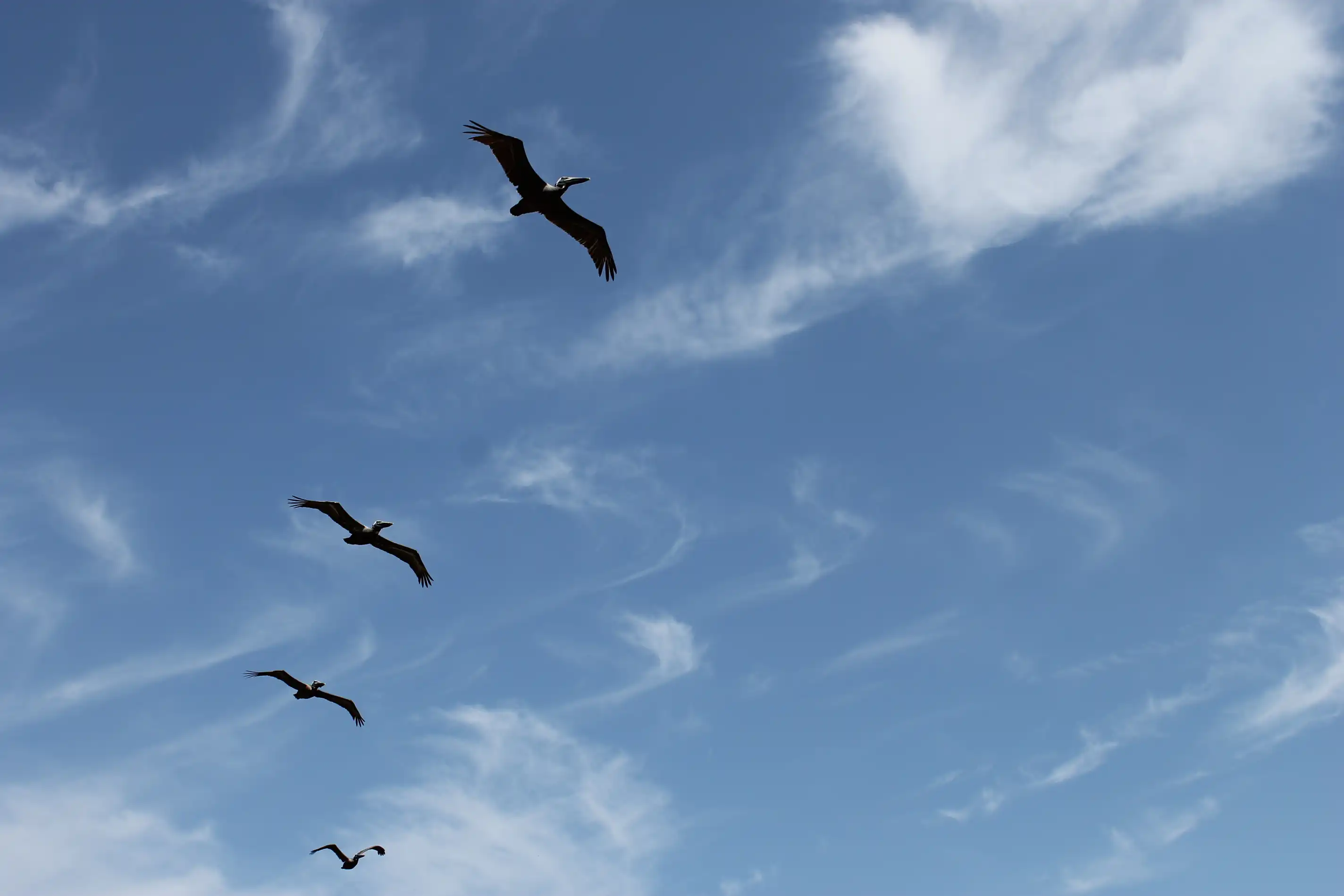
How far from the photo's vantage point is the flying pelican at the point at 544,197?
34906 mm

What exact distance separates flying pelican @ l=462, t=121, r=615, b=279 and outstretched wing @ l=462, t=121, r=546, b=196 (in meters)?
0.01

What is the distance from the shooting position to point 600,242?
40.3 meters

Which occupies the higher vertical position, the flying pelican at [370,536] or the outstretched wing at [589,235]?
the outstretched wing at [589,235]

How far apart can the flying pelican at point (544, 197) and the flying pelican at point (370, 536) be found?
36.0 feet

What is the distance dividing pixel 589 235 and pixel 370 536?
1233 cm

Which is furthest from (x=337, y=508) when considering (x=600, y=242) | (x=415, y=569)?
(x=600, y=242)

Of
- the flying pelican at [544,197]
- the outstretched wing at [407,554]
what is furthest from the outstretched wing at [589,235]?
the outstretched wing at [407,554]

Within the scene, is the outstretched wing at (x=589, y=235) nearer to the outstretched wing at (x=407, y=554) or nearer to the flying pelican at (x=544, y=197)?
the flying pelican at (x=544, y=197)

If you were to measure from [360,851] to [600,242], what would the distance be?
856 inches

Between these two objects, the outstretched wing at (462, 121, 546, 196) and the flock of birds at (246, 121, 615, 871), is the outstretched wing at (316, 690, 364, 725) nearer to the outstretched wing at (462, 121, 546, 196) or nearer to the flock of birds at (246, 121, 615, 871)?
the flock of birds at (246, 121, 615, 871)

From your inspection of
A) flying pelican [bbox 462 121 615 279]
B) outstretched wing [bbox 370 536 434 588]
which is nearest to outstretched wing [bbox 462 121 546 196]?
flying pelican [bbox 462 121 615 279]

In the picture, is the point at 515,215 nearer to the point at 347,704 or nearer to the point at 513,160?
the point at 513,160

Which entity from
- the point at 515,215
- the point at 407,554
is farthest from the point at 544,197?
the point at 407,554

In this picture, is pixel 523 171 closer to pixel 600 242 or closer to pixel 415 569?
pixel 600 242
